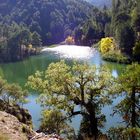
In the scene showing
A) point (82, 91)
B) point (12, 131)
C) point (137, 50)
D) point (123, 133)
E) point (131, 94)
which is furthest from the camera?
point (137, 50)

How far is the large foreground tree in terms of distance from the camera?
3825 centimetres

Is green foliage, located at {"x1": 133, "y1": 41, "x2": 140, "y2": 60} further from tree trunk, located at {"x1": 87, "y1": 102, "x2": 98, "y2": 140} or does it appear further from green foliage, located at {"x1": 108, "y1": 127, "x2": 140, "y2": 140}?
green foliage, located at {"x1": 108, "y1": 127, "x2": 140, "y2": 140}

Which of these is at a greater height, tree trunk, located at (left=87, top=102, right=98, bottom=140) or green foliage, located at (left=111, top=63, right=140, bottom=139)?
green foliage, located at (left=111, top=63, right=140, bottom=139)

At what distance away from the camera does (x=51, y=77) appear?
38969mm

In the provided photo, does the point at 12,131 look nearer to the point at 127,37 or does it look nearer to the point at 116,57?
the point at 116,57

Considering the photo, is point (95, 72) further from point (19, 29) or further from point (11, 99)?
point (19, 29)

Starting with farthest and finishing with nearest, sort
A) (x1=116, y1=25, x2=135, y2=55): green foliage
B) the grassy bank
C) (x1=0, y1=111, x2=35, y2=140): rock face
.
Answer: (x1=116, y1=25, x2=135, y2=55): green foliage < the grassy bank < (x1=0, y1=111, x2=35, y2=140): rock face

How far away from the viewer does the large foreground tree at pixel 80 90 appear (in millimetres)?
38250

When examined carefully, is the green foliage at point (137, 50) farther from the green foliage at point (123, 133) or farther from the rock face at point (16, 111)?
the green foliage at point (123, 133)

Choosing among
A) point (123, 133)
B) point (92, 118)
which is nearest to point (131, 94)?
point (123, 133)

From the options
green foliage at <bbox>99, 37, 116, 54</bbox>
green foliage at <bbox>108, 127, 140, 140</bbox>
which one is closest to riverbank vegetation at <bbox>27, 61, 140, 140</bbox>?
green foliage at <bbox>108, 127, 140, 140</bbox>

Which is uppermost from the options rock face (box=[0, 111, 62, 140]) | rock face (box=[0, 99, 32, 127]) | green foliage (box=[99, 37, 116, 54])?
rock face (box=[0, 111, 62, 140])

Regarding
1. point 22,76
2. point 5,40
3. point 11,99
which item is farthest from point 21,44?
point 11,99

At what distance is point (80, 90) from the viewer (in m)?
38.6
